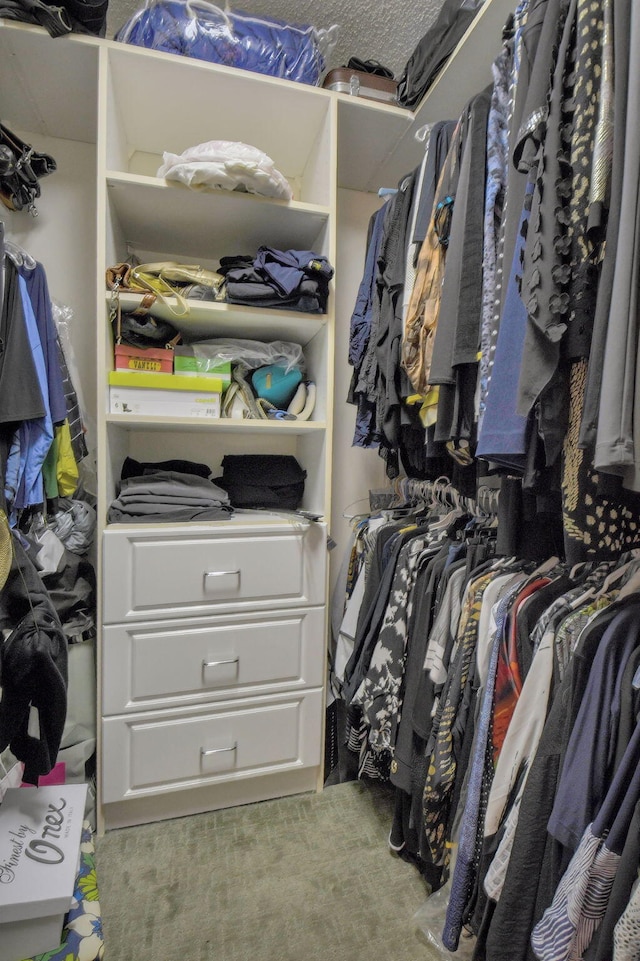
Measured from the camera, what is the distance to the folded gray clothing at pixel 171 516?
1276 millimetres

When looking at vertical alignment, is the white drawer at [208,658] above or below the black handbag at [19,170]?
below

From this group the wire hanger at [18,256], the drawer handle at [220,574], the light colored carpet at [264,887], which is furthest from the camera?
the drawer handle at [220,574]

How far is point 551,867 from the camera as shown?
0.67m

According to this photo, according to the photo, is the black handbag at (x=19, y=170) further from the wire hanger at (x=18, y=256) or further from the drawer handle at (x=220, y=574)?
the drawer handle at (x=220, y=574)

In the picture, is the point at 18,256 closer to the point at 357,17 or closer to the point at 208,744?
the point at 357,17

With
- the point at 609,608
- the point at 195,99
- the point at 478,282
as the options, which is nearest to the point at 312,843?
the point at 609,608

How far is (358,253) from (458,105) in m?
0.59

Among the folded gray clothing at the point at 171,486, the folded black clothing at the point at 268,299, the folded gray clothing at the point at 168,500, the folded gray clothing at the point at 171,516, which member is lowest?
the folded gray clothing at the point at 171,516

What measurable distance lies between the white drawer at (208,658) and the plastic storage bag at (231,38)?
161 centimetres

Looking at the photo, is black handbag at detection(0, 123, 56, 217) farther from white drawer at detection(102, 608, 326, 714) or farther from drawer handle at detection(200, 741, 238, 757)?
drawer handle at detection(200, 741, 238, 757)

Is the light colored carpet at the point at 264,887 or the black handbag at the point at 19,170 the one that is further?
the black handbag at the point at 19,170

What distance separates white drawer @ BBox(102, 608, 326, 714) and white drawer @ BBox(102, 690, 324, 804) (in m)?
0.05

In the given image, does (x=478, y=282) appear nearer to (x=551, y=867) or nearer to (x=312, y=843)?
(x=551, y=867)

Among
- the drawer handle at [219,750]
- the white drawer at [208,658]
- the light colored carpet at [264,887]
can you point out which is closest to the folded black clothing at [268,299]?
the white drawer at [208,658]
